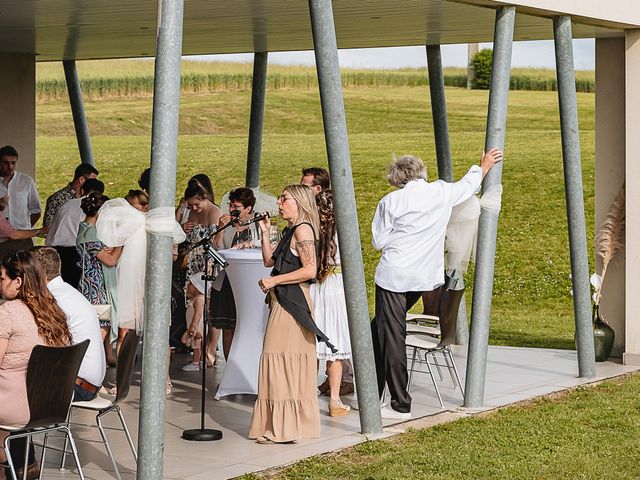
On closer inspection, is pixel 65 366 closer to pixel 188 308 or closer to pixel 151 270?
pixel 151 270

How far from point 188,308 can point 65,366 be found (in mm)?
5040

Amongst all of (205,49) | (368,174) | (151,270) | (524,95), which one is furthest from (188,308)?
(524,95)

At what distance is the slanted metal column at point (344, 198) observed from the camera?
780 cm

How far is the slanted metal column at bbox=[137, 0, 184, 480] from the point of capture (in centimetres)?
628

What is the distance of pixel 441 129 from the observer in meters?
12.7

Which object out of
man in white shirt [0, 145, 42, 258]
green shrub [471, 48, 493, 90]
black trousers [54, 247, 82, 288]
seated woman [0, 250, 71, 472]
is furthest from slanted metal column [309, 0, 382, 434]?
green shrub [471, 48, 493, 90]

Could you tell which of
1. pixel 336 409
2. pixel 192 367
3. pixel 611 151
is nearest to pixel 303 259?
pixel 336 409

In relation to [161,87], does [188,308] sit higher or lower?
lower

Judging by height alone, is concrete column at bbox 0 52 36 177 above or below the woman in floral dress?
above

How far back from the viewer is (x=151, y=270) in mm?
6316

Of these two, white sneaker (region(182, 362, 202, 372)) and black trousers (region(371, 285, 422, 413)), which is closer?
black trousers (region(371, 285, 422, 413))

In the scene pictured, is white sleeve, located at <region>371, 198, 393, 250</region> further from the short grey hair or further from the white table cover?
the white table cover

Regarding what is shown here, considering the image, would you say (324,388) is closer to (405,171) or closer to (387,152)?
(405,171)

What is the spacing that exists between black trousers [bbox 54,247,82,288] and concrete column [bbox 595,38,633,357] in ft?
15.1
